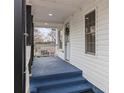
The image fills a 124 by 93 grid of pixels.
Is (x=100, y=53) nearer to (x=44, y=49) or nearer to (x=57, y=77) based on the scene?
(x=57, y=77)

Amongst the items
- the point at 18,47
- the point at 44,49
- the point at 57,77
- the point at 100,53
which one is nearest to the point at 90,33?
the point at 100,53

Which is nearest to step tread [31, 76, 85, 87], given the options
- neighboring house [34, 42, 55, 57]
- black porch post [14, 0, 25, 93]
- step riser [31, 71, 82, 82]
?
step riser [31, 71, 82, 82]

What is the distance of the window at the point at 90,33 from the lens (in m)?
3.75

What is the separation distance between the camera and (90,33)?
3939 mm

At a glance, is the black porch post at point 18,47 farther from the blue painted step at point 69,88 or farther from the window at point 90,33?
the window at point 90,33

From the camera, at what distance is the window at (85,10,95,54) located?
375 cm

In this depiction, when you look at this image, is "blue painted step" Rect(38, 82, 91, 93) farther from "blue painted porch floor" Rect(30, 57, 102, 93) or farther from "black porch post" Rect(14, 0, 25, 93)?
"black porch post" Rect(14, 0, 25, 93)

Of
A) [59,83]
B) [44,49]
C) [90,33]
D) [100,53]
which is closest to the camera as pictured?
[100,53]

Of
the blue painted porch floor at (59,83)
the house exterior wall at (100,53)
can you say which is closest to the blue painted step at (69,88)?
the blue painted porch floor at (59,83)
